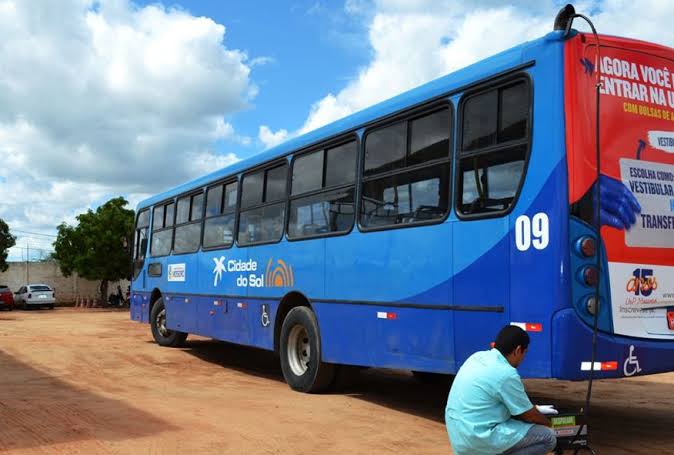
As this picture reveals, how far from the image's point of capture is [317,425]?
7312 millimetres

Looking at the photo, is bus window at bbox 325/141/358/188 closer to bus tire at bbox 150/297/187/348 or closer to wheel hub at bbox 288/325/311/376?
wheel hub at bbox 288/325/311/376

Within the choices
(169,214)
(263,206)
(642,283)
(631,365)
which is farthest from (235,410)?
(169,214)

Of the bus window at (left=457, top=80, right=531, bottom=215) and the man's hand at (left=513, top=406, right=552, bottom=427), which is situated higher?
the bus window at (left=457, top=80, right=531, bottom=215)

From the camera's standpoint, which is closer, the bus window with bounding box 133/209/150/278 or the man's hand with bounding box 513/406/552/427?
the man's hand with bounding box 513/406/552/427

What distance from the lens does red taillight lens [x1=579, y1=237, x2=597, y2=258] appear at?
5.57 metres

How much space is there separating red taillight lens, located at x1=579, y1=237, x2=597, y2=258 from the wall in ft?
144

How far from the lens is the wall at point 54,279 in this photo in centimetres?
4531

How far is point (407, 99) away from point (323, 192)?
1.94 m

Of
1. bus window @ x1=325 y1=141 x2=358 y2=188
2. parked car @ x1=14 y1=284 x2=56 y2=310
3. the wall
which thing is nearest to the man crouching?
bus window @ x1=325 y1=141 x2=358 y2=188

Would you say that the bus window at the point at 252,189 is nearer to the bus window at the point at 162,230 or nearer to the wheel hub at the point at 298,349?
the wheel hub at the point at 298,349

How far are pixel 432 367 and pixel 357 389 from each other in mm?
3273

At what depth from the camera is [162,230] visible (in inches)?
599

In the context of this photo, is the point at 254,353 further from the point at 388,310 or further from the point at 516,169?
the point at 516,169

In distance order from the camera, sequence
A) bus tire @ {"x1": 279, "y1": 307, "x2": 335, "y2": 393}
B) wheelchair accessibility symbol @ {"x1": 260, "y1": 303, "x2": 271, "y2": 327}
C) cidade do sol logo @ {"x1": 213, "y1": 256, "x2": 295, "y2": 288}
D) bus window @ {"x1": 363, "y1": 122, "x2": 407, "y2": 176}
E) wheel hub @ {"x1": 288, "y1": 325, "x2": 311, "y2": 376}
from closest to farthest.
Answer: bus window @ {"x1": 363, "y1": 122, "x2": 407, "y2": 176} → bus tire @ {"x1": 279, "y1": 307, "x2": 335, "y2": 393} → wheel hub @ {"x1": 288, "y1": 325, "x2": 311, "y2": 376} → cidade do sol logo @ {"x1": 213, "y1": 256, "x2": 295, "y2": 288} → wheelchair accessibility symbol @ {"x1": 260, "y1": 303, "x2": 271, "y2": 327}
